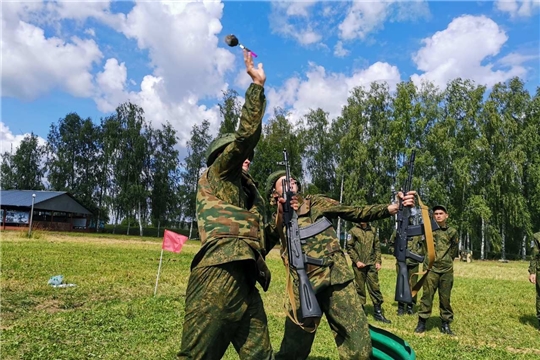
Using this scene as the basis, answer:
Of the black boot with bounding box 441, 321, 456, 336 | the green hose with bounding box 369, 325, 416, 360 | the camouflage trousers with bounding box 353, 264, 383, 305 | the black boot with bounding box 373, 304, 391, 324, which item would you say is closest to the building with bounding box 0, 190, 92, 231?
the camouflage trousers with bounding box 353, 264, 383, 305

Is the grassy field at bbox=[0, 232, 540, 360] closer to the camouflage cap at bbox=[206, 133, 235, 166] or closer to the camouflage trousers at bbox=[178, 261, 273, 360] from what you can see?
the camouflage trousers at bbox=[178, 261, 273, 360]

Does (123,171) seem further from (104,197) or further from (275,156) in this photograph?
(275,156)

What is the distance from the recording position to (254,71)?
3422 millimetres

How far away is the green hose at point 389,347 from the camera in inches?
198

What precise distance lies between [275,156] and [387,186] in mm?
11620

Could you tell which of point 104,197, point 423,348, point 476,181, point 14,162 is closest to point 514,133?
point 476,181

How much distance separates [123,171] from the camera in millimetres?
54156

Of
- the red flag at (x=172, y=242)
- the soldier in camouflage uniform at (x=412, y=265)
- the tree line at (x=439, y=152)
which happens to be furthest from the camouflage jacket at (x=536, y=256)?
the tree line at (x=439, y=152)

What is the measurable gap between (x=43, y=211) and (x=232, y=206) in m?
54.7

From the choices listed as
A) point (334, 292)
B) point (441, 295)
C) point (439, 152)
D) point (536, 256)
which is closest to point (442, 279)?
point (441, 295)

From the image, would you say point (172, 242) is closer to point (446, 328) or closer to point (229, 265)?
point (446, 328)

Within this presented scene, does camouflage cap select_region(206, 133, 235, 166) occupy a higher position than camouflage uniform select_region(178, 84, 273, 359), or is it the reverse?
camouflage cap select_region(206, 133, 235, 166)

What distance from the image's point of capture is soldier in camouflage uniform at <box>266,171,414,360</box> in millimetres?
4633

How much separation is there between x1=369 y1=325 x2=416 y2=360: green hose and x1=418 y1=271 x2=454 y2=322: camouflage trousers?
11.5ft
